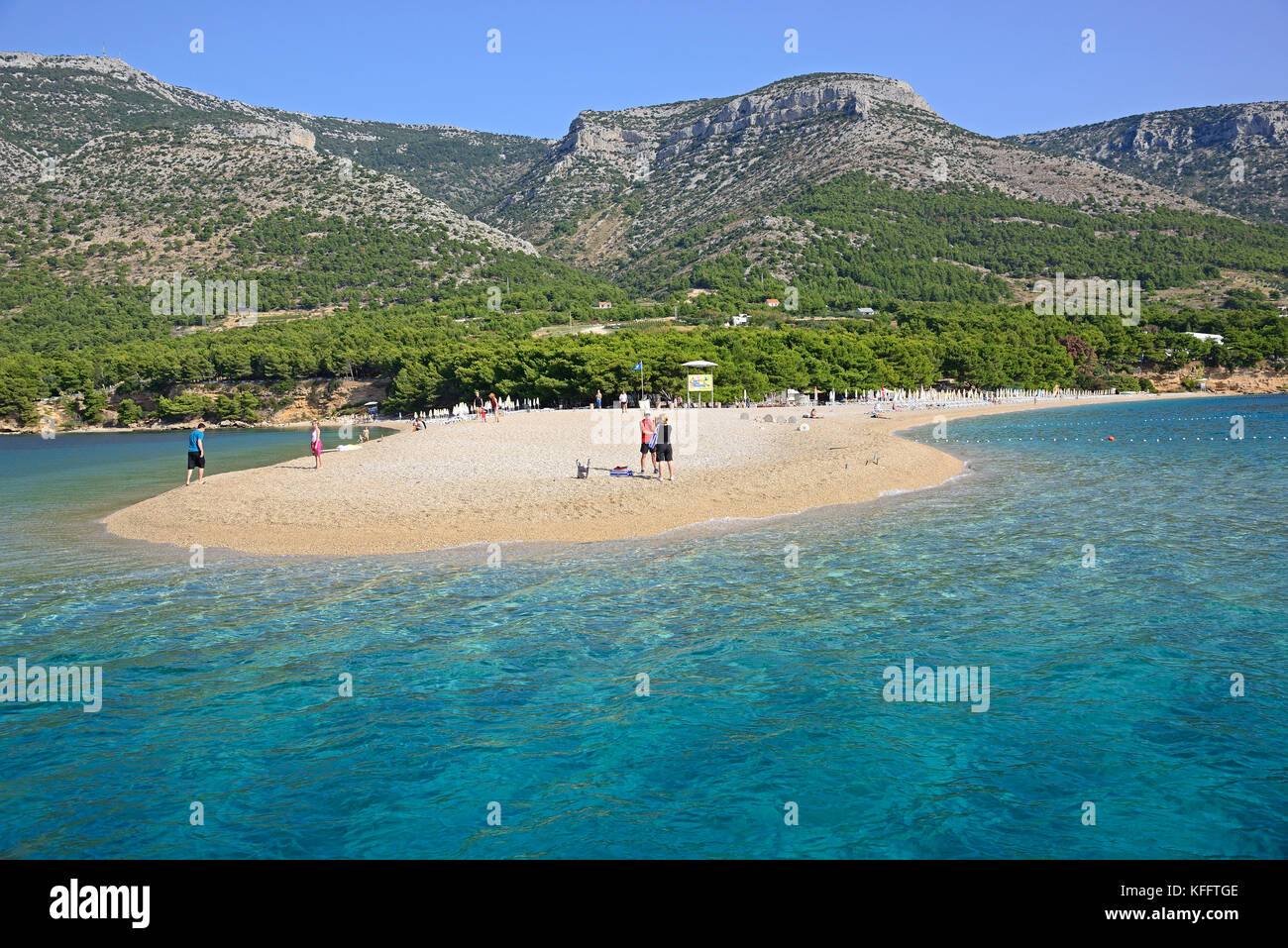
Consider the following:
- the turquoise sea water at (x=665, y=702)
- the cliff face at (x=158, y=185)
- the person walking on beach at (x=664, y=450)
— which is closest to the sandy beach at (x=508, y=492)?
the person walking on beach at (x=664, y=450)

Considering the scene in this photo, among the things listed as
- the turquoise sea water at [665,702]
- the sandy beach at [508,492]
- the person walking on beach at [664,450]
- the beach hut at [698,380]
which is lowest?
the turquoise sea water at [665,702]

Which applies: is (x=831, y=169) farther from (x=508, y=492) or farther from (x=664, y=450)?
(x=508, y=492)

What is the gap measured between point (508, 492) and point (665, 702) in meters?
15.8

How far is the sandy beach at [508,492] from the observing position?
2148cm

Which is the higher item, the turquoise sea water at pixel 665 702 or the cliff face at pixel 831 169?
the cliff face at pixel 831 169

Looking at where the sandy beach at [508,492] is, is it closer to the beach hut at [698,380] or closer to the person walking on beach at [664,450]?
the person walking on beach at [664,450]

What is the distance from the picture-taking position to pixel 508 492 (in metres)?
25.8

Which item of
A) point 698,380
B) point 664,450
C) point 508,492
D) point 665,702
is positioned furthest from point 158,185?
point 665,702

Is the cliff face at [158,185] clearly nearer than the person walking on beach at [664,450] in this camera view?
No

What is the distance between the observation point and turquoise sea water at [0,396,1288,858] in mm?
8000

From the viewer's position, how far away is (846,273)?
488 feet

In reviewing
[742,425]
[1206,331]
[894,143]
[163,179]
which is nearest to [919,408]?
[742,425]

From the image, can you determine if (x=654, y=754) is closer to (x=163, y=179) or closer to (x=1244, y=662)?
(x=1244, y=662)

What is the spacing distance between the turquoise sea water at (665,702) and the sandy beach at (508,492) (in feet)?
6.16
